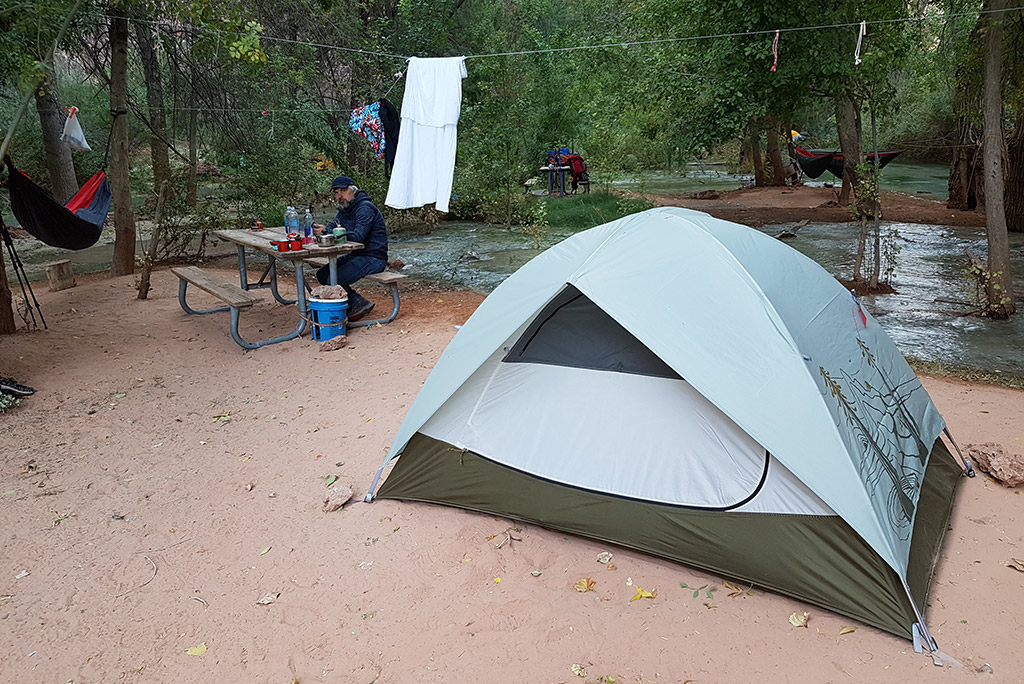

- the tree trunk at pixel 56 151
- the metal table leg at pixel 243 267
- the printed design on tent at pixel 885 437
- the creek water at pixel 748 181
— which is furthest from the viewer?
the creek water at pixel 748 181

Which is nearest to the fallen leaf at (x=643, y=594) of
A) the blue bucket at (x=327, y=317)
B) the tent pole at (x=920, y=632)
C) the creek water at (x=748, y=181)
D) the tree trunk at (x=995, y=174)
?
the tent pole at (x=920, y=632)

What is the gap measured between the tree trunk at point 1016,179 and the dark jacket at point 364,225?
8861 millimetres

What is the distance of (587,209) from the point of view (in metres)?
12.1

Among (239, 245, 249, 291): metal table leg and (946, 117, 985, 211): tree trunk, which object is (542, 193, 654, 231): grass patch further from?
(239, 245, 249, 291): metal table leg

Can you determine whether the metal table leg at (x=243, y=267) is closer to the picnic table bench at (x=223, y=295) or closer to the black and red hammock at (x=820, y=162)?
the picnic table bench at (x=223, y=295)

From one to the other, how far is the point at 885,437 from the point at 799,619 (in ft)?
2.87

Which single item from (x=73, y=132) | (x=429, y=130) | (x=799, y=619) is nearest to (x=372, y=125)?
(x=429, y=130)

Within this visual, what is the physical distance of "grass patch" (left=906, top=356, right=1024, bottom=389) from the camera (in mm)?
4691

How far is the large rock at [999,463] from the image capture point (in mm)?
3355

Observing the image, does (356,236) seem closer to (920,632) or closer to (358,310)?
(358,310)

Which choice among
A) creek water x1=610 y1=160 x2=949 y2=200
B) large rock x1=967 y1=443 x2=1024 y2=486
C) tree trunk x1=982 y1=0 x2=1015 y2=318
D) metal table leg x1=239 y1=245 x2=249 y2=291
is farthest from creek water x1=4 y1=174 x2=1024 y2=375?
creek water x1=610 y1=160 x2=949 y2=200

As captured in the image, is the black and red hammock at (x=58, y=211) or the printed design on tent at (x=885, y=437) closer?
the printed design on tent at (x=885, y=437)

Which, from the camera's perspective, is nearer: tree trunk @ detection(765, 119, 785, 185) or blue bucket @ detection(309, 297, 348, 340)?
blue bucket @ detection(309, 297, 348, 340)

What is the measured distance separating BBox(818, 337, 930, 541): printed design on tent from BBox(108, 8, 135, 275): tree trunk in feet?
24.4
